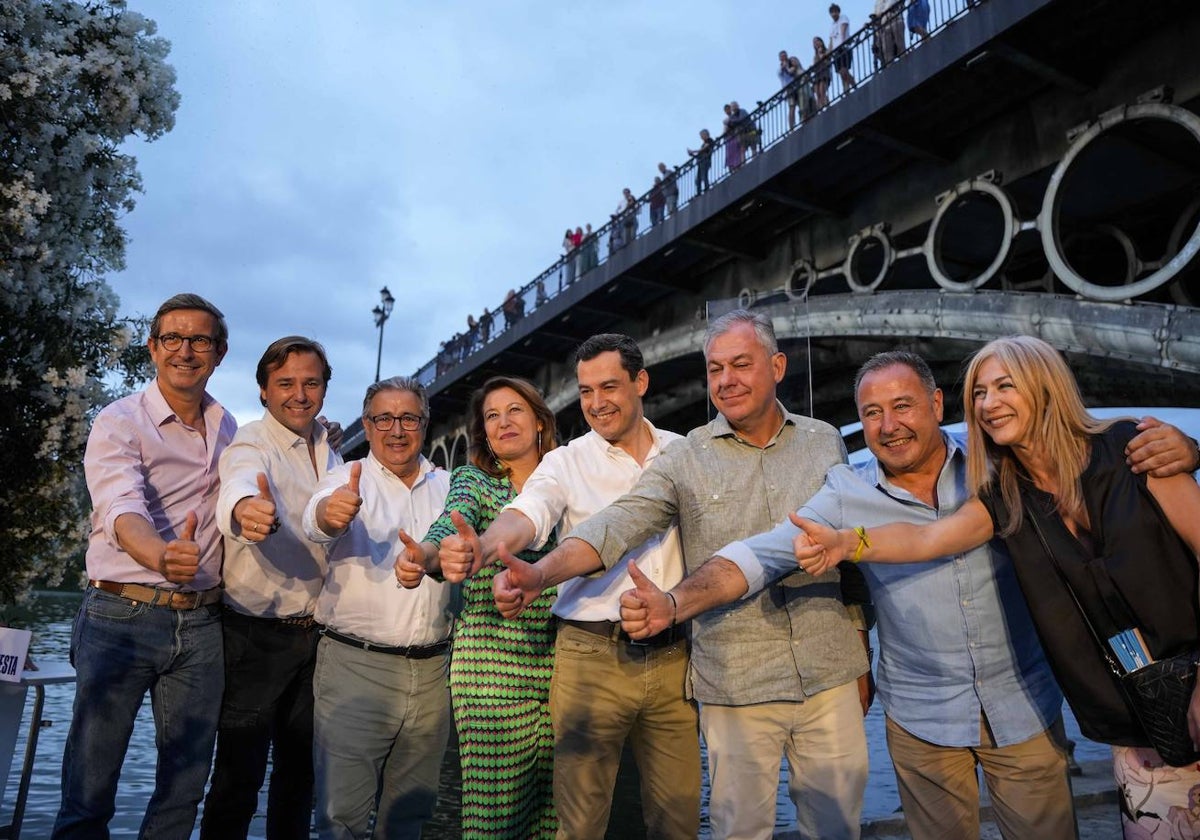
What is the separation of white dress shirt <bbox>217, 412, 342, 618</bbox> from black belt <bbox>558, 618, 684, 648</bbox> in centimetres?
124

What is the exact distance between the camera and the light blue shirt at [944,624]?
2.77 metres

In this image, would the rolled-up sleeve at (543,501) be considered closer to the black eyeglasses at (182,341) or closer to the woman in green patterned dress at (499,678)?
the woman in green patterned dress at (499,678)

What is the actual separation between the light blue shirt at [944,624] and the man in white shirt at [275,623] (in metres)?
1.95

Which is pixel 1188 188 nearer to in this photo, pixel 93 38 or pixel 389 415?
pixel 389 415

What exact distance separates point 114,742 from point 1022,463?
350cm

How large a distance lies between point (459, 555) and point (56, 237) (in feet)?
19.1

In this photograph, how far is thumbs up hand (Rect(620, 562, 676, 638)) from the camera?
2.48m

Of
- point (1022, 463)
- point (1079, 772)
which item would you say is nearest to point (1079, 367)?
point (1079, 772)

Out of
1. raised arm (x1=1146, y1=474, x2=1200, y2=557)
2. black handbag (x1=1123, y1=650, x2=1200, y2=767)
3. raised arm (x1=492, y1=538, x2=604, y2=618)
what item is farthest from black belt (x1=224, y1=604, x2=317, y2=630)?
raised arm (x1=1146, y1=474, x2=1200, y2=557)

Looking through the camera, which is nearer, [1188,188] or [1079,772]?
[1079,772]

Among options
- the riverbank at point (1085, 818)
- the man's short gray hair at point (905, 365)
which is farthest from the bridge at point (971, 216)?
the man's short gray hair at point (905, 365)

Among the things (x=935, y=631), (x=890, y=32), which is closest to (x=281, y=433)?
(x=935, y=631)

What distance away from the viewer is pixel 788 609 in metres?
2.98

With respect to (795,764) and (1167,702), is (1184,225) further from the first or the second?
(795,764)
